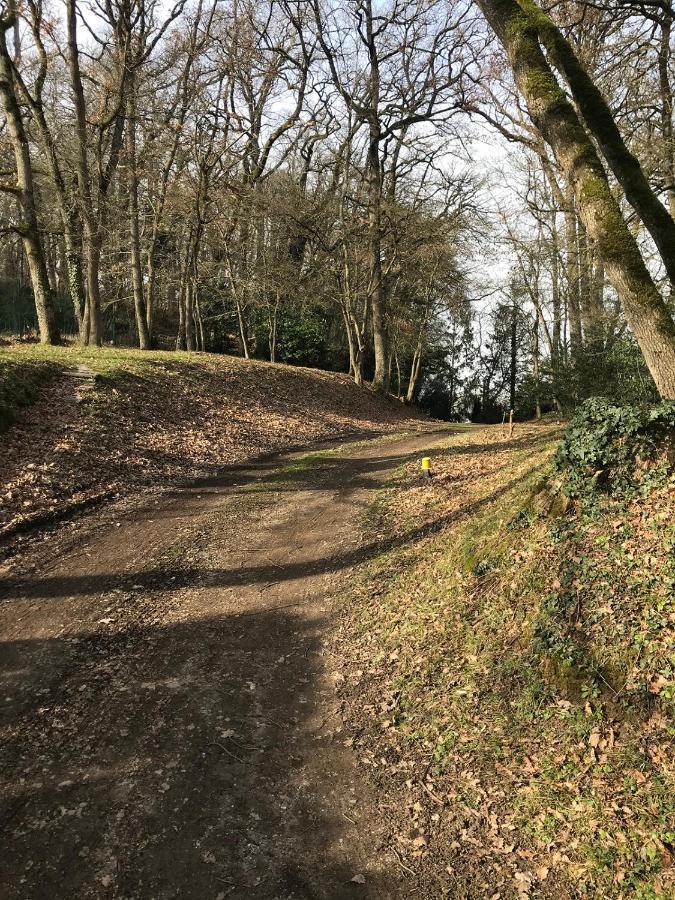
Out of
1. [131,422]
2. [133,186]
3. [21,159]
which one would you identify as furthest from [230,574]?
[133,186]

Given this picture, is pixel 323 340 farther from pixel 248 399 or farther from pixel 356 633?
pixel 356 633

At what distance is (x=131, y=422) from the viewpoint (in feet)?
38.6

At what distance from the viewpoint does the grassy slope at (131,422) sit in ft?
29.0

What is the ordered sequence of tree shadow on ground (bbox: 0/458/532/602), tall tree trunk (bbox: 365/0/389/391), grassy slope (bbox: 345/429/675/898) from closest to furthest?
1. grassy slope (bbox: 345/429/675/898)
2. tree shadow on ground (bbox: 0/458/532/602)
3. tall tree trunk (bbox: 365/0/389/391)

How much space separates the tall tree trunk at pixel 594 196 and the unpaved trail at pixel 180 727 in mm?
4243

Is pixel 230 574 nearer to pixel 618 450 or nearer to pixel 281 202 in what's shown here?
pixel 618 450

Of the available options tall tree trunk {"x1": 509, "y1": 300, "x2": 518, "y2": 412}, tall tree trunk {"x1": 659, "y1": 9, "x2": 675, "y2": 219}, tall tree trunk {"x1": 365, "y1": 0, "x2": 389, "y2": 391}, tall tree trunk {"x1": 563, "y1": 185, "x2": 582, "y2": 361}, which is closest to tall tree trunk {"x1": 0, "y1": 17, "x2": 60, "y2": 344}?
tall tree trunk {"x1": 365, "y1": 0, "x2": 389, "y2": 391}

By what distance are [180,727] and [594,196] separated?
648cm

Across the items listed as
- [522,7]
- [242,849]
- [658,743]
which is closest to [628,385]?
[522,7]

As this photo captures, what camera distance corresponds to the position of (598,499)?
17.4ft

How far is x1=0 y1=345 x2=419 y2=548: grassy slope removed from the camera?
348 inches

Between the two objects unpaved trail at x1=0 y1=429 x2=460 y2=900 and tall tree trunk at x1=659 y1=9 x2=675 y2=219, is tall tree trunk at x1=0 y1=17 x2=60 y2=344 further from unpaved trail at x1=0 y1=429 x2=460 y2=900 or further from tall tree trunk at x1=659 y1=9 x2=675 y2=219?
tall tree trunk at x1=659 y1=9 x2=675 y2=219

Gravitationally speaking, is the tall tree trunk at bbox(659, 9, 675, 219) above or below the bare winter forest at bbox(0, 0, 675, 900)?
above

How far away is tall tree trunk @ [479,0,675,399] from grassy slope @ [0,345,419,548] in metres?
8.05
